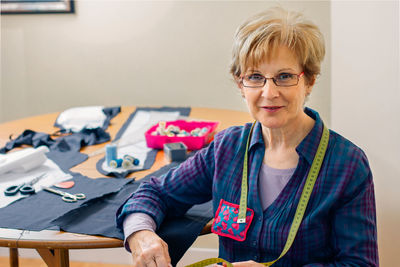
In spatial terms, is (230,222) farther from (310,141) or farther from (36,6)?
(36,6)

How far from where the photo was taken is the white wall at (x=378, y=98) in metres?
1.53

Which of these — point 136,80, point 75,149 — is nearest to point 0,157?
point 75,149

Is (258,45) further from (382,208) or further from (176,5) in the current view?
(176,5)

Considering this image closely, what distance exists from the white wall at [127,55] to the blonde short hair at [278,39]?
79.7 inches

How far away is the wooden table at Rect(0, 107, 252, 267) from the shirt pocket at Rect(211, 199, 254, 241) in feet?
0.88

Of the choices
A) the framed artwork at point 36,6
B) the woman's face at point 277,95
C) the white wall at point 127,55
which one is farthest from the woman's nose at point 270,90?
the framed artwork at point 36,6

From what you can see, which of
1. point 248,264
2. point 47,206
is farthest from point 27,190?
point 248,264

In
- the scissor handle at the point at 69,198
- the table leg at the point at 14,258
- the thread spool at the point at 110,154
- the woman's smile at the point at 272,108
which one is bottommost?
the table leg at the point at 14,258

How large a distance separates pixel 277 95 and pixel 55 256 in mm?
798

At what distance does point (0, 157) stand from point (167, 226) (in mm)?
882

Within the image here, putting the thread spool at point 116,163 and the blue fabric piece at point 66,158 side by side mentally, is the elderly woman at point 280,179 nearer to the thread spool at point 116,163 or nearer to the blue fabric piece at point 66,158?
the thread spool at point 116,163

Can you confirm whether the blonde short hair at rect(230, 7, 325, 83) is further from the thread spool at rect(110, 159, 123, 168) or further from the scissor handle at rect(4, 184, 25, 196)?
the scissor handle at rect(4, 184, 25, 196)

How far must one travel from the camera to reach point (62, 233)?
4.33ft

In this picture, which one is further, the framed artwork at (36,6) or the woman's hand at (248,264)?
the framed artwork at (36,6)
